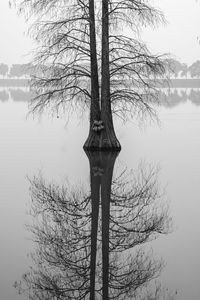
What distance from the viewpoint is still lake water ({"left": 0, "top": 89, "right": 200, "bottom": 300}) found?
826 centimetres

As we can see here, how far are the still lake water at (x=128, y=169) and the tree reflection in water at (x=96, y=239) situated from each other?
0.25 m

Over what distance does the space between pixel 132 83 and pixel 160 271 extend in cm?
1465

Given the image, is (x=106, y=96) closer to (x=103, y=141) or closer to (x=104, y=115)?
(x=104, y=115)

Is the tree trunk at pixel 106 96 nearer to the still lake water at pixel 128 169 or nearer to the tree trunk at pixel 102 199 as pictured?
the tree trunk at pixel 102 199

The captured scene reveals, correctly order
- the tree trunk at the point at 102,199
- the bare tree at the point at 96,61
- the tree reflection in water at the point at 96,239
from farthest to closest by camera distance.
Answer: the bare tree at the point at 96,61
the tree trunk at the point at 102,199
the tree reflection in water at the point at 96,239

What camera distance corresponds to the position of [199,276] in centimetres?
793

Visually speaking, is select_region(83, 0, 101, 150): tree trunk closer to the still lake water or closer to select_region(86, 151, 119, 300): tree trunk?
select_region(86, 151, 119, 300): tree trunk

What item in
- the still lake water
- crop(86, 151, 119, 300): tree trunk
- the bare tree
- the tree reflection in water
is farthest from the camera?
the bare tree

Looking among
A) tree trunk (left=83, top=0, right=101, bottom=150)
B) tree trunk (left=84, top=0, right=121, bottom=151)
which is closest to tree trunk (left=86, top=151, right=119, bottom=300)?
tree trunk (left=84, top=0, right=121, bottom=151)

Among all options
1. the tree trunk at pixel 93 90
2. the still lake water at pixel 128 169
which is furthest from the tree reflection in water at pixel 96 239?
the tree trunk at pixel 93 90

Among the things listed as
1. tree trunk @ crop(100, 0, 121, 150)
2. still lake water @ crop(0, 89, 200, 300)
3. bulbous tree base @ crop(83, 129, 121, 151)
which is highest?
tree trunk @ crop(100, 0, 121, 150)

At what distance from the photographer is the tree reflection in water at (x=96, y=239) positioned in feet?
25.0

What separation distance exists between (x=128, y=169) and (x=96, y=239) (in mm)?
8404

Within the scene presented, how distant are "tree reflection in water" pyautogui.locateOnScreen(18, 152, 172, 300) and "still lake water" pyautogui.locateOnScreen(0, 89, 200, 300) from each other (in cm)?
25
